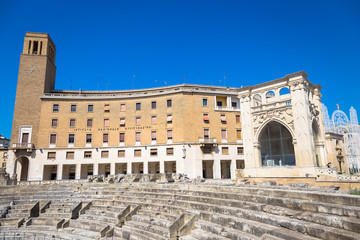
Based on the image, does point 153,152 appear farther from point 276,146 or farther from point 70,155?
point 276,146

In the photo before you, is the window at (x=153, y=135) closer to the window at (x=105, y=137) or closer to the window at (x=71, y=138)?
the window at (x=105, y=137)

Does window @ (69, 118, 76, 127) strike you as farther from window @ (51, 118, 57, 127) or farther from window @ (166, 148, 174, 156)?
window @ (166, 148, 174, 156)

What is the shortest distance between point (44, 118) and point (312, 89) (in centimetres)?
4020

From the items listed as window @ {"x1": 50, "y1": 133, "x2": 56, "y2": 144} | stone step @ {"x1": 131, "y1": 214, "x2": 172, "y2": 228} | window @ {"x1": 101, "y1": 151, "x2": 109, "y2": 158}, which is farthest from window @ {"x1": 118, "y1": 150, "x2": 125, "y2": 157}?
stone step @ {"x1": 131, "y1": 214, "x2": 172, "y2": 228}

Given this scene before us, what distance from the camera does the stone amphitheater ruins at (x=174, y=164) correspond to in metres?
8.41

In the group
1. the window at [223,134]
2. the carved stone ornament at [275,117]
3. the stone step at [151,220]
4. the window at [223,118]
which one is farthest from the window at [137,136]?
the stone step at [151,220]

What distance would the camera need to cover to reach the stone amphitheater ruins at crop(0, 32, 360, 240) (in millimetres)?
8414

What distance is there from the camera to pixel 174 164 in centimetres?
4266

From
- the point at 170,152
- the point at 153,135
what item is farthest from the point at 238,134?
the point at 153,135

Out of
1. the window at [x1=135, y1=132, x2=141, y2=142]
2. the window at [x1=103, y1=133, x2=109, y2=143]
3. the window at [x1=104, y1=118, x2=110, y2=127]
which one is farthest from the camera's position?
the window at [x1=104, y1=118, x2=110, y2=127]

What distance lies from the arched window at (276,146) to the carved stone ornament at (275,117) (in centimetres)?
89

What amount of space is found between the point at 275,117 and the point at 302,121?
268 cm

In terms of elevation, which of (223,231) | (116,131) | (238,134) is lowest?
(223,231)

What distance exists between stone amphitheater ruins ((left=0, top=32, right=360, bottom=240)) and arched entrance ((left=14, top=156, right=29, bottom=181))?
16cm
